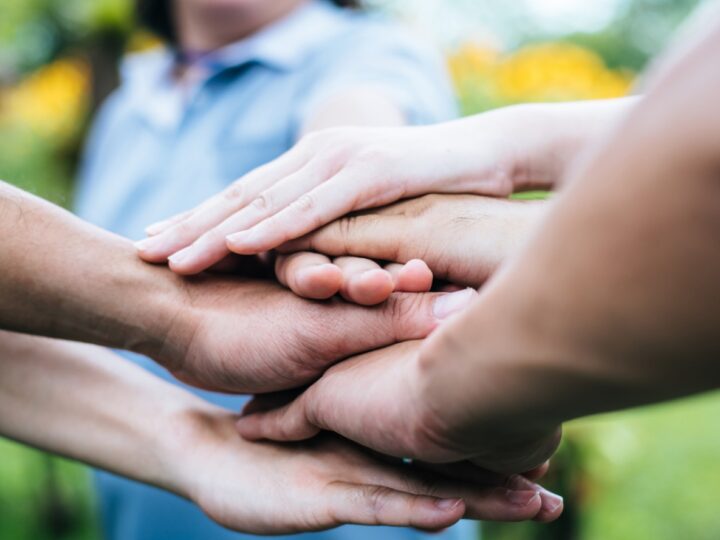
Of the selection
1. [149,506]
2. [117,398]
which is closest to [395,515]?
[117,398]

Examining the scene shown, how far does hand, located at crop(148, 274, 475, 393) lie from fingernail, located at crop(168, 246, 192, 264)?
45mm

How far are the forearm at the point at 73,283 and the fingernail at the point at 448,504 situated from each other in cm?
38

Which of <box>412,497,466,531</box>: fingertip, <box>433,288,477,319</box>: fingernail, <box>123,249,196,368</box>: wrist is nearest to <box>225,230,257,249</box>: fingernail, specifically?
<box>123,249,196,368</box>: wrist

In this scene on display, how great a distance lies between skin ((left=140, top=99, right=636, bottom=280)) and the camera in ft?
2.99

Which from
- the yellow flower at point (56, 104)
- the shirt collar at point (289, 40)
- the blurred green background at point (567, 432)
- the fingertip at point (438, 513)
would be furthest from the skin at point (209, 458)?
the yellow flower at point (56, 104)

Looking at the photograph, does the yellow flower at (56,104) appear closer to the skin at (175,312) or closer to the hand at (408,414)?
the skin at (175,312)

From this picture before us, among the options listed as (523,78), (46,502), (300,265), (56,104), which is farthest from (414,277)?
(56,104)

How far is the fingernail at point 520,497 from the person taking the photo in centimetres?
85

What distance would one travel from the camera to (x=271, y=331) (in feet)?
2.90

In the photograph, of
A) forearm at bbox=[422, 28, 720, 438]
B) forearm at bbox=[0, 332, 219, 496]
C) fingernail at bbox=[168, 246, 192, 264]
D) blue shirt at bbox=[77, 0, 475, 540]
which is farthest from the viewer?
blue shirt at bbox=[77, 0, 475, 540]

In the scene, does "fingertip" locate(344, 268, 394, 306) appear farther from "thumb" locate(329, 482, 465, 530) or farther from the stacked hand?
"thumb" locate(329, 482, 465, 530)

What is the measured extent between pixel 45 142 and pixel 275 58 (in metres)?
1.93

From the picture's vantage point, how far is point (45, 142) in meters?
3.10

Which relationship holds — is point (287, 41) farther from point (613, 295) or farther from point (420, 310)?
point (613, 295)
